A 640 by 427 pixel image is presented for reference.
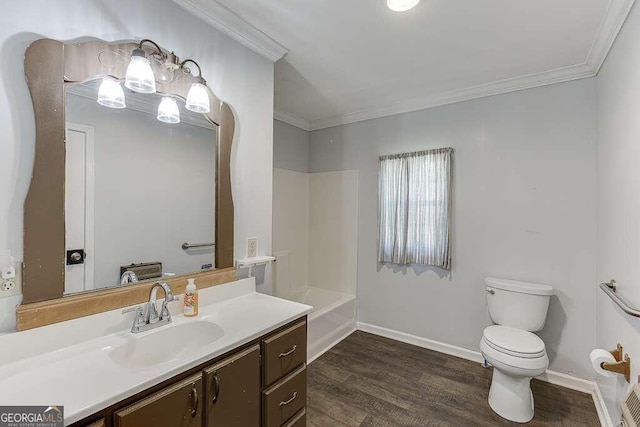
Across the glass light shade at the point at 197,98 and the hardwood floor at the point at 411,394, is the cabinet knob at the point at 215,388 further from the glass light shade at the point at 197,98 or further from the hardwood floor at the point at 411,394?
the glass light shade at the point at 197,98

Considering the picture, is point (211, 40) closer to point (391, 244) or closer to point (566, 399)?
point (391, 244)

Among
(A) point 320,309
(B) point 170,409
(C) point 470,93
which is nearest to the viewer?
(B) point 170,409

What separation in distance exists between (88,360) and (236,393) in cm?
56

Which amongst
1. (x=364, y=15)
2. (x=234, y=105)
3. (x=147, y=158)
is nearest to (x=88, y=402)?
(x=147, y=158)

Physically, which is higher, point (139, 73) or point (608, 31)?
point (608, 31)

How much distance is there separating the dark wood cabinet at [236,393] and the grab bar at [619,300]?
1.46 m

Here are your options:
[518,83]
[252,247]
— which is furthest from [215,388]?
[518,83]

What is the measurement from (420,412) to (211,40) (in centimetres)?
270

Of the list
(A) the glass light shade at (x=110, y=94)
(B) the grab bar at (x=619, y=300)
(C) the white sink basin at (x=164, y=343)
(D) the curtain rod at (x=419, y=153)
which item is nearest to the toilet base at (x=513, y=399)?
(B) the grab bar at (x=619, y=300)

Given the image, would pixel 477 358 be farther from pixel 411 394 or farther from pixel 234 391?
pixel 234 391

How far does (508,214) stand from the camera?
2467mm

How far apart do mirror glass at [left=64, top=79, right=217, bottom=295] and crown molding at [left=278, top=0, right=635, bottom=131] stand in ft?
6.02

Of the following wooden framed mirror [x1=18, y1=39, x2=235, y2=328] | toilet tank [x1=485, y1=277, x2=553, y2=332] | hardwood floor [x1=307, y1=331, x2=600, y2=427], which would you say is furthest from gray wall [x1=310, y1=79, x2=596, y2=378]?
wooden framed mirror [x1=18, y1=39, x2=235, y2=328]

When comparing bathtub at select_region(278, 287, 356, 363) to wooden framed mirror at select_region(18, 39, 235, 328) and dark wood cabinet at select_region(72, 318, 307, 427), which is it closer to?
dark wood cabinet at select_region(72, 318, 307, 427)
